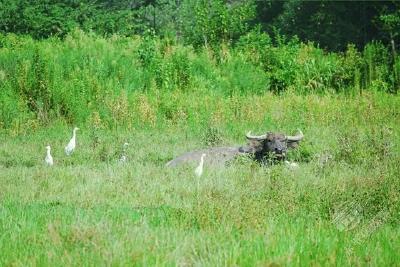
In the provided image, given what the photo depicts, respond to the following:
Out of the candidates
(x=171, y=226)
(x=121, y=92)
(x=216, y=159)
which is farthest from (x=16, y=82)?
(x=171, y=226)

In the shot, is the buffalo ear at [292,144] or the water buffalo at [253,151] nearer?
the water buffalo at [253,151]

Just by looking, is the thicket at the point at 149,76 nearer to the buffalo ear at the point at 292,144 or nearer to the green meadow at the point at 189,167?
the green meadow at the point at 189,167

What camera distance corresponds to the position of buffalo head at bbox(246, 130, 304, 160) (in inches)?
337

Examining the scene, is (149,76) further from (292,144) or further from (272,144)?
(272,144)

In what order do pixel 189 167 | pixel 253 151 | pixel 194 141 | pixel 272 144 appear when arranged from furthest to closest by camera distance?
pixel 194 141 → pixel 253 151 → pixel 272 144 → pixel 189 167

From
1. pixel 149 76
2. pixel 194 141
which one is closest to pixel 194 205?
pixel 194 141

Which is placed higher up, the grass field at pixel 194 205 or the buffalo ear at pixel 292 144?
the grass field at pixel 194 205

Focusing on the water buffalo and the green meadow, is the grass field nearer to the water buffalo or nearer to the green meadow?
the green meadow

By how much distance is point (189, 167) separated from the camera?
25.5ft

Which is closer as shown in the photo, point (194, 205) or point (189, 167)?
point (194, 205)

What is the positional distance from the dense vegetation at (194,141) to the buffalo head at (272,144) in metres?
0.26

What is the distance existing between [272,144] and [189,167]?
1.50 metres

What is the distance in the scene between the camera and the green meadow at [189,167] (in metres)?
3.82

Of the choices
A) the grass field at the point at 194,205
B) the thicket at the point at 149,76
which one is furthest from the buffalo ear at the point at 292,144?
the thicket at the point at 149,76
